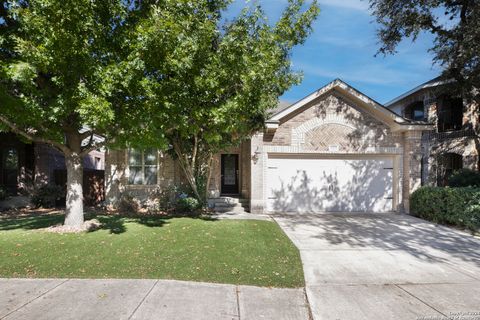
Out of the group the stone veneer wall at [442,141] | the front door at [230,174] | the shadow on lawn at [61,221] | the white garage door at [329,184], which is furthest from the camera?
the stone veneer wall at [442,141]

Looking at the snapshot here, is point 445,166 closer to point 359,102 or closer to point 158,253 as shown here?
point 359,102

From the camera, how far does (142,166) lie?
12789 millimetres

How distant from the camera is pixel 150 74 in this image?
7.43 metres

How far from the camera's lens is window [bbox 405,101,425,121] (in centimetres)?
1712

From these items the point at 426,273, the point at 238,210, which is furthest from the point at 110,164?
the point at 426,273

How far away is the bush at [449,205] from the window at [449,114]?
21.4 feet

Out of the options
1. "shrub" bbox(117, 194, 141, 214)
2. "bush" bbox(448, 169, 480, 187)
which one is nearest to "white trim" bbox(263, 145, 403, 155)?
"bush" bbox(448, 169, 480, 187)

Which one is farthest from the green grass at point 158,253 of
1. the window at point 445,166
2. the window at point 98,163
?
the window at point 445,166

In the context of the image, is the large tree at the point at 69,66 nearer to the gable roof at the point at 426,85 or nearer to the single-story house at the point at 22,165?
the single-story house at the point at 22,165

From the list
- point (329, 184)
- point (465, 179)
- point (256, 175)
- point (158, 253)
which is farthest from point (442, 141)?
point (158, 253)

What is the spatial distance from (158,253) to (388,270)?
4634 millimetres

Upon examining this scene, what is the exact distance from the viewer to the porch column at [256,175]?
1164 cm

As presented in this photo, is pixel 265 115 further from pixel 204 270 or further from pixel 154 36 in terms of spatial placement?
pixel 204 270

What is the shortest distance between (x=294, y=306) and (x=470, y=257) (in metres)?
4.99
